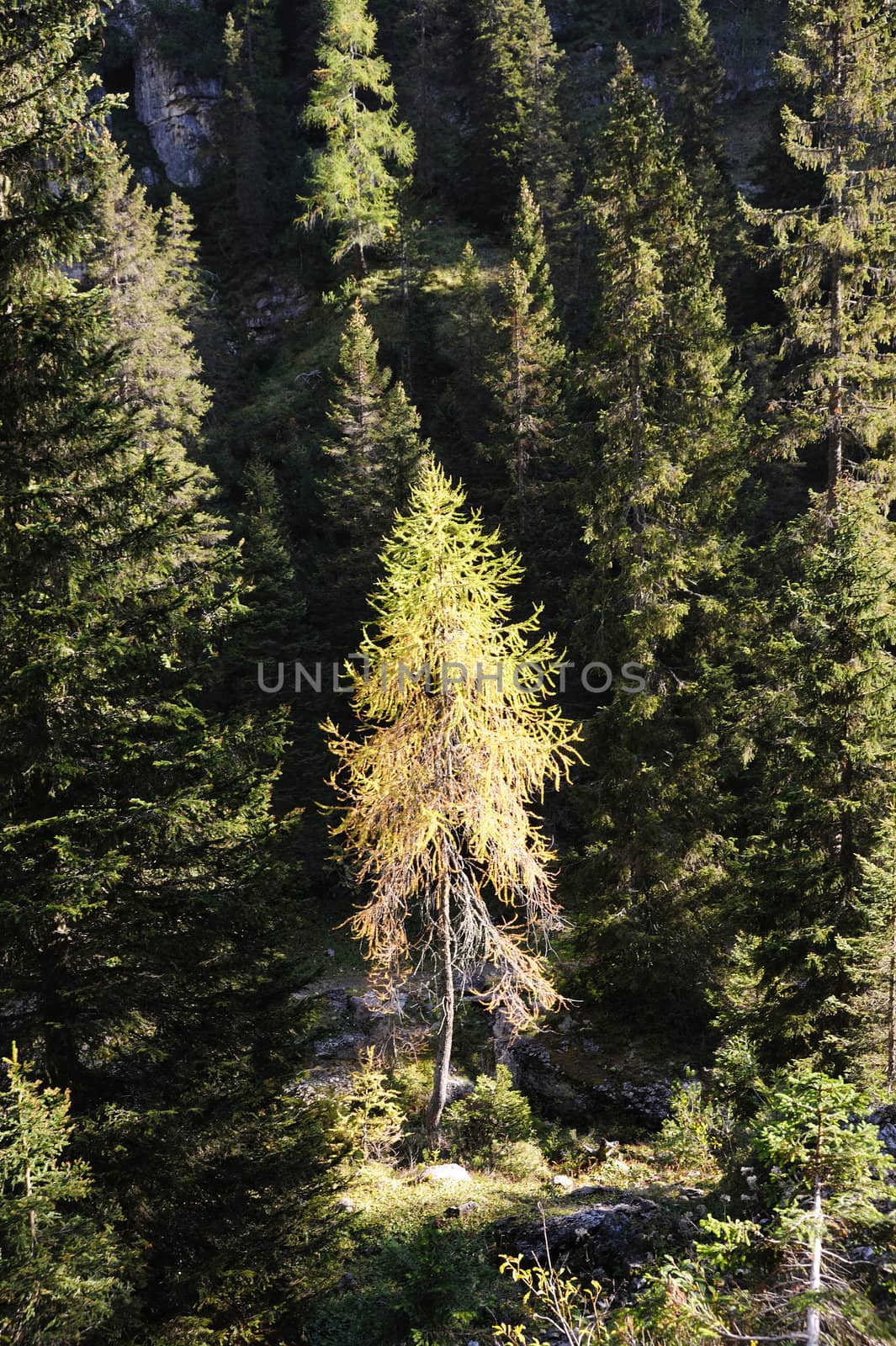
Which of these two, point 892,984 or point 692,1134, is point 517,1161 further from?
point 892,984

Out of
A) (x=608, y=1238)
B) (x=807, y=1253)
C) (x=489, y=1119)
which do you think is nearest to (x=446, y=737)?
(x=608, y=1238)

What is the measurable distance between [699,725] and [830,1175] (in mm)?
13017

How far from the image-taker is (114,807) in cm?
654

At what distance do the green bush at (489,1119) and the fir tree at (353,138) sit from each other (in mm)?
38296

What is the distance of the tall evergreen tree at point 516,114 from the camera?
42.9 m

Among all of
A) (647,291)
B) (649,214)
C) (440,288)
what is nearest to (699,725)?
(647,291)

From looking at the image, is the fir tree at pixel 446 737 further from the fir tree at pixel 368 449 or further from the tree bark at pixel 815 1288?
the fir tree at pixel 368 449

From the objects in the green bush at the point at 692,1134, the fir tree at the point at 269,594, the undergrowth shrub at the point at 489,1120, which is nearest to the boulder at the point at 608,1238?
the green bush at the point at 692,1134

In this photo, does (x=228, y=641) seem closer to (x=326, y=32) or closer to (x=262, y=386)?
(x=262, y=386)

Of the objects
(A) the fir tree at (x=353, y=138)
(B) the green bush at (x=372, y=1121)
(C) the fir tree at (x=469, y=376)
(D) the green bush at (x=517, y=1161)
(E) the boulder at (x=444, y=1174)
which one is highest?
(A) the fir tree at (x=353, y=138)

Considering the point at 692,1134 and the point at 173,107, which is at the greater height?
the point at 173,107

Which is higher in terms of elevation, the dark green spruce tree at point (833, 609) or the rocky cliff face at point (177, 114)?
the rocky cliff face at point (177, 114)

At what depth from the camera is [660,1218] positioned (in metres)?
6.79

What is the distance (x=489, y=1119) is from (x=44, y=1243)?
27.7ft
